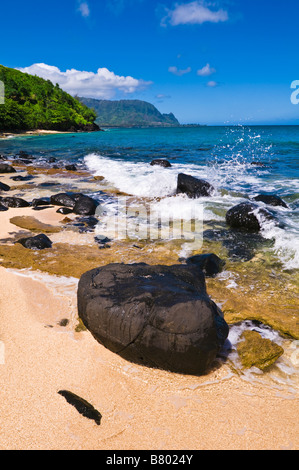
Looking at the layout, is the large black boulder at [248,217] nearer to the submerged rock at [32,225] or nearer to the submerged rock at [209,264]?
the submerged rock at [209,264]

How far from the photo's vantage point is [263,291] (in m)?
3.89

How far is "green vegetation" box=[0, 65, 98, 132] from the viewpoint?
2277 inches

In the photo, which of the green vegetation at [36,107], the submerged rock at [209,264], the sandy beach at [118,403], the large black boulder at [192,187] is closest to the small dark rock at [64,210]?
the large black boulder at [192,187]

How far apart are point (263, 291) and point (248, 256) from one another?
124 centimetres

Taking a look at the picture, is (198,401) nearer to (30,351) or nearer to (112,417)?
(112,417)

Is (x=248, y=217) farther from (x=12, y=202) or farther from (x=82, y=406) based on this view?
(x=12, y=202)

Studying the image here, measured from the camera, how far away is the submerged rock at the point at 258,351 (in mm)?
2699

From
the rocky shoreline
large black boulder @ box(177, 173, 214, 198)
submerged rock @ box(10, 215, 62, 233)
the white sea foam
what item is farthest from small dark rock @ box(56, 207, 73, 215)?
large black boulder @ box(177, 173, 214, 198)

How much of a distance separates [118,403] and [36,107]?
76948 mm

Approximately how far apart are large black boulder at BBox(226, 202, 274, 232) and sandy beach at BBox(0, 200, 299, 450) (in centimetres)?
431
